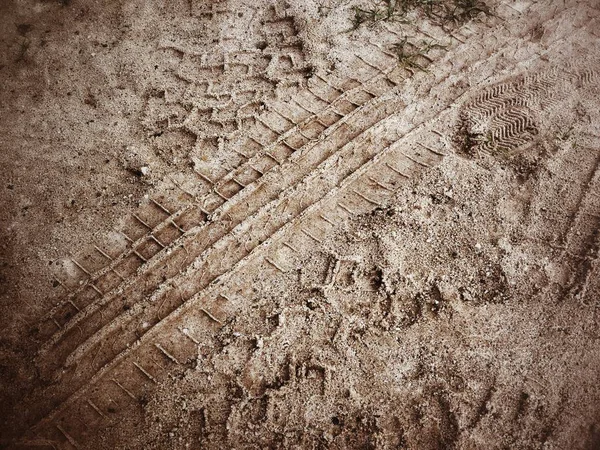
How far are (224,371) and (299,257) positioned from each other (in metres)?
0.76

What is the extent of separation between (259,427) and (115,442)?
0.68 meters

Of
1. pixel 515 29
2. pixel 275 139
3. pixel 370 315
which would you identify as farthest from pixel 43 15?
pixel 515 29

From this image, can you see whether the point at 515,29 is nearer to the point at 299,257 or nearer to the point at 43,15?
the point at 299,257

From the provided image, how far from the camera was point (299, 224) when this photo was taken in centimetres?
254

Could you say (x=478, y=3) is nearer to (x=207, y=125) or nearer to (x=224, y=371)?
(x=207, y=125)

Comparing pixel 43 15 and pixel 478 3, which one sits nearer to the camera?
pixel 43 15

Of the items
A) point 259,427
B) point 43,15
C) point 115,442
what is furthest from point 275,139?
point 43,15

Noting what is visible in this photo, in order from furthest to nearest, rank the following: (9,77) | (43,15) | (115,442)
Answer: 1. (43,15)
2. (9,77)
3. (115,442)

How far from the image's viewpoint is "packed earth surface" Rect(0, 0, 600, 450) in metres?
2.01

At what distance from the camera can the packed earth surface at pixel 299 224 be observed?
2014 millimetres

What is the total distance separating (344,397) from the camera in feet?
6.66

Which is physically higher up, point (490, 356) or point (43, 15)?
point (43, 15)

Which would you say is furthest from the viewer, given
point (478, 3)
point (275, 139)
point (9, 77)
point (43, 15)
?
point (478, 3)

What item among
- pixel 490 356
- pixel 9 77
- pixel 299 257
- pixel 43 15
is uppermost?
pixel 43 15
